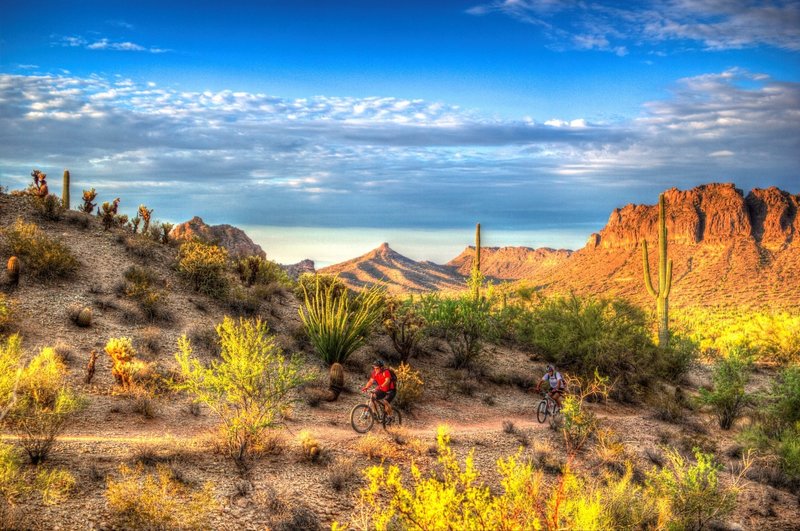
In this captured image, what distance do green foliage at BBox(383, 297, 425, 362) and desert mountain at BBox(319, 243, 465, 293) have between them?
5232cm

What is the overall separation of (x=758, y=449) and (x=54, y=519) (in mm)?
15486

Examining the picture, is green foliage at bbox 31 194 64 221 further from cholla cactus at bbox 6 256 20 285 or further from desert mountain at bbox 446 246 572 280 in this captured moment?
desert mountain at bbox 446 246 572 280

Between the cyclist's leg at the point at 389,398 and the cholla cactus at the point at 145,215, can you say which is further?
the cholla cactus at the point at 145,215

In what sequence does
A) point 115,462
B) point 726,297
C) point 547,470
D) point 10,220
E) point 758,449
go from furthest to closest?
1. point 726,297
2. point 10,220
3. point 758,449
4. point 547,470
5. point 115,462

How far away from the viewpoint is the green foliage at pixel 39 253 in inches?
807

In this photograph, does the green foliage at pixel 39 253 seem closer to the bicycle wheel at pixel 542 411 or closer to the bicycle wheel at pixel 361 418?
the bicycle wheel at pixel 361 418

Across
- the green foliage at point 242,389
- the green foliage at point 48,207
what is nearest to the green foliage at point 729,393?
the green foliage at point 242,389

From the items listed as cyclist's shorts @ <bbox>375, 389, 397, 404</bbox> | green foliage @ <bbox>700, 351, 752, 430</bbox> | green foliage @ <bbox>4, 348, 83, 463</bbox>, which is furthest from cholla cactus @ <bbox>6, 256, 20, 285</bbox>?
green foliage @ <bbox>700, 351, 752, 430</bbox>

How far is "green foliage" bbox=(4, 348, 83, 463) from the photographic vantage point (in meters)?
10.2

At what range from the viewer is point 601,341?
22766mm

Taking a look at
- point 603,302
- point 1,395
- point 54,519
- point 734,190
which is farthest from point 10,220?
point 734,190

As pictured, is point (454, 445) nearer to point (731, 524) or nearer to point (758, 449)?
point (731, 524)

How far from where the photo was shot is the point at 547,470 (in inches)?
530

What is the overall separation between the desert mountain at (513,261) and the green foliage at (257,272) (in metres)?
78.4
